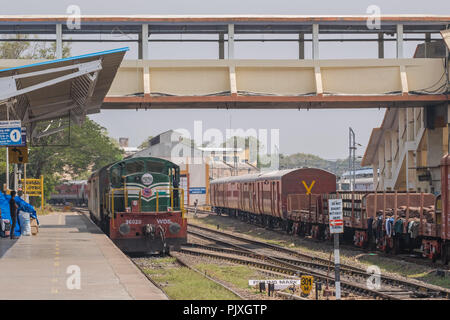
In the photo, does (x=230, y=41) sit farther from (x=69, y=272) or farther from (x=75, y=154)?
(x=75, y=154)

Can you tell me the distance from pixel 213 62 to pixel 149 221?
8.02m

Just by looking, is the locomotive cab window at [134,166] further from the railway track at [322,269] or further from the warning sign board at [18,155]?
the warning sign board at [18,155]

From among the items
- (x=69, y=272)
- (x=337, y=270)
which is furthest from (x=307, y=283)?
(x=69, y=272)

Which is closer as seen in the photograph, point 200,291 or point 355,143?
point 200,291

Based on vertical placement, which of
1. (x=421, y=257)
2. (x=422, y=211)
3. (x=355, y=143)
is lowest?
(x=421, y=257)

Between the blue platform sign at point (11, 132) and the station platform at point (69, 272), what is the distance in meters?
2.90

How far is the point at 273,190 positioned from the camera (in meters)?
39.6

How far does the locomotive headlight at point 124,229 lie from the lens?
24.4 metres

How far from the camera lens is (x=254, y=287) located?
16906 millimetres

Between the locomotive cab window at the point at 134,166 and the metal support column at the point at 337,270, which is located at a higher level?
the locomotive cab window at the point at 134,166

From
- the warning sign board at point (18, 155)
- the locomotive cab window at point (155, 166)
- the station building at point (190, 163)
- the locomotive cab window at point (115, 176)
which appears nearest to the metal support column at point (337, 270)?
the locomotive cab window at point (155, 166)

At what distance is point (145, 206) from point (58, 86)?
542 cm

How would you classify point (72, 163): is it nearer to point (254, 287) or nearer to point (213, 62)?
point (213, 62)
